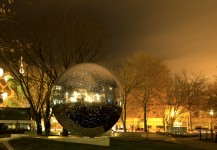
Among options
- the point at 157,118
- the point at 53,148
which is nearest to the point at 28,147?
the point at 53,148

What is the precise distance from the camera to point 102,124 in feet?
53.2

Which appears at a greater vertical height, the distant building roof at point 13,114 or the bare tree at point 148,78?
the bare tree at point 148,78

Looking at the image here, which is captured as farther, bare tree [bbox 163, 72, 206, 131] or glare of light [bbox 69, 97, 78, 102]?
bare tree [bbox 163, 72, 206, 131]

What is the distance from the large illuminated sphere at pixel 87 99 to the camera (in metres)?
15.7

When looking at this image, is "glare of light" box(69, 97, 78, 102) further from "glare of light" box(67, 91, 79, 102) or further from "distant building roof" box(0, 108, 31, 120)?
"distant building roof" box(0, 108, 31, 120)

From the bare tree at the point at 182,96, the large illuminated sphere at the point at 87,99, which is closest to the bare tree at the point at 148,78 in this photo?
the bare tree at the point at 182,96

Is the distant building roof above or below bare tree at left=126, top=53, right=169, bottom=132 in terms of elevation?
below

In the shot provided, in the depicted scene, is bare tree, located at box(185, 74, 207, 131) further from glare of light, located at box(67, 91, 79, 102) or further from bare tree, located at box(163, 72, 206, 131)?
glare of light, located at box(67, 91, 79, 102)

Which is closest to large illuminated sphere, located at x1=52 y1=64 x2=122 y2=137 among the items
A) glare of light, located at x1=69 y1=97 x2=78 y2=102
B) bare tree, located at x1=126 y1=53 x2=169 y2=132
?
glare of light, located at x1=69 y1=97 x2=78 y2=102

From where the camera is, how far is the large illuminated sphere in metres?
15.7

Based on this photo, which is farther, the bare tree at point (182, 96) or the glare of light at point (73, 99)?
the bare tree at point (182, 96)

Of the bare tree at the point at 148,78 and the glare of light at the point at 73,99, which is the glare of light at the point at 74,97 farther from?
the bare tree at the point at 148,78

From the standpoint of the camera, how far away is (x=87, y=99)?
51.3 ft

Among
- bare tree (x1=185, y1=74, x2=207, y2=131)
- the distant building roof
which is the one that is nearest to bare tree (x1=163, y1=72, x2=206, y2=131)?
bare tree (x1=185, y1=74, x2=207, y2=131)
